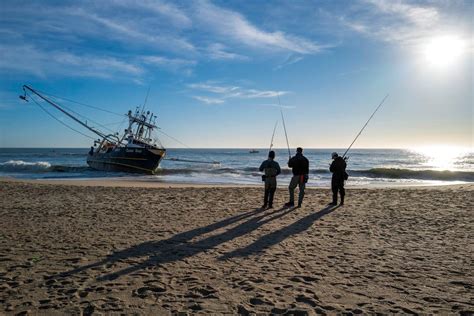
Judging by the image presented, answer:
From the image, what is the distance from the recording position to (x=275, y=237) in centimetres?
638

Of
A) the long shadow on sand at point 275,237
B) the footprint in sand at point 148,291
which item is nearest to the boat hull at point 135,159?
the long shadow on sand at point 275,237

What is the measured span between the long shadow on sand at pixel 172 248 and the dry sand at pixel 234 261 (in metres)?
0.02

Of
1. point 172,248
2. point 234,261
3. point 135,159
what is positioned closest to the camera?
point 234,261

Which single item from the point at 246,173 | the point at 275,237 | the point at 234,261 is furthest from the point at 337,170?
the point at 246,173

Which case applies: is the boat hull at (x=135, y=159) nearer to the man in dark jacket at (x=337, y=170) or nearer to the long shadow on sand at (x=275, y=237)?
the man in dark jacket at (x=337, y=170)

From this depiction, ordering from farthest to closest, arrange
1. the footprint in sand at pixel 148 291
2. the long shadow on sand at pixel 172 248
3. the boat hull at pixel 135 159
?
the boat hull at pixel 135 159 → the long shadow on sand at pixel 172 248 → the footprint in sand at pixel 148 291

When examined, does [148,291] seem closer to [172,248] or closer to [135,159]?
[172,248]

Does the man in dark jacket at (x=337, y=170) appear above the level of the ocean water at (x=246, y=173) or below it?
above

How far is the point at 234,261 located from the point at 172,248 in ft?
4.07

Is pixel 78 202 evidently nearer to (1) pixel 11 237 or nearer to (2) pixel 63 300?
(1) pixel 11 237

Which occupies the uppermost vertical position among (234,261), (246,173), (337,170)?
(337,170)

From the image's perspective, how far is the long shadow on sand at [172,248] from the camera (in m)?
4.59

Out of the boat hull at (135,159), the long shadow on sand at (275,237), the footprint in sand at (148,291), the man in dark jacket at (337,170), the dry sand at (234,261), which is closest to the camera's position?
the dry sand at (234,261)

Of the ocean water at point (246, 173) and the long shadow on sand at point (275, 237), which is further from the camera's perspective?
the ocean water at point (246, 173)
